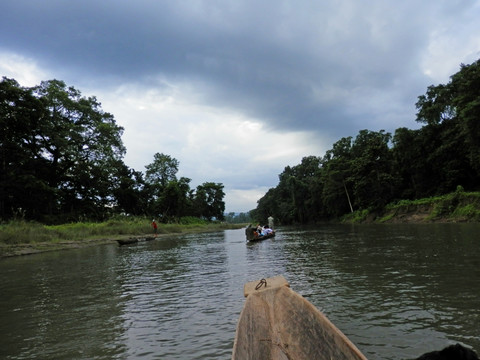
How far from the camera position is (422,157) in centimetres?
4550

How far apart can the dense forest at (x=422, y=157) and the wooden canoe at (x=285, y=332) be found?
33.4 m

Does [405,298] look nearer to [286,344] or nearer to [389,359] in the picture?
[389,359]

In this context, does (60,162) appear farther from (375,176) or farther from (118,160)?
(375,176)

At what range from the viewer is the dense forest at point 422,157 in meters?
32.9

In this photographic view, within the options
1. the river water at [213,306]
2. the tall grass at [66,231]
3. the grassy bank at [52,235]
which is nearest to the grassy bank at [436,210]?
the river water at [213,306]

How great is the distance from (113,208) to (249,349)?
51673mm

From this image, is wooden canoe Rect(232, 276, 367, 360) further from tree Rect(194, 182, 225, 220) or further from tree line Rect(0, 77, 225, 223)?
Result: tree Rect(194, 182, 225, 220)

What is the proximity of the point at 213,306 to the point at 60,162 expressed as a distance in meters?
41.1

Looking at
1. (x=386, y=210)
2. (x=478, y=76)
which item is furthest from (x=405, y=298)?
(x=386, y=210)

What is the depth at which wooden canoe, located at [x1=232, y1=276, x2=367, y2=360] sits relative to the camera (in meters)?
3.00

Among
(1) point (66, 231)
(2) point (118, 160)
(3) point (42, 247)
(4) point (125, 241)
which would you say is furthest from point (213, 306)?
(2) point (118, 160)

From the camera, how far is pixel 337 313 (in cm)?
548

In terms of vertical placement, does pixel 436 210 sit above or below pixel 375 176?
below

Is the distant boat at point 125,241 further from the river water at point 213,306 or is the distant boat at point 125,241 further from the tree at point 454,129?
the tree at point 454,129
